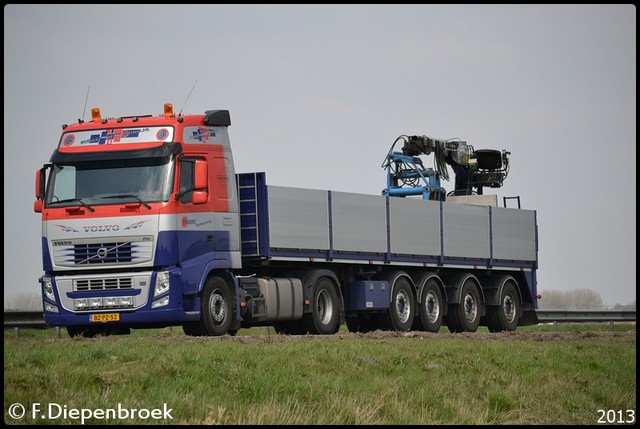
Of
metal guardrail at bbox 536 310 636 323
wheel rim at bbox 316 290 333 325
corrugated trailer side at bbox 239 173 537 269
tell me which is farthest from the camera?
metal guardrail at bbox 536 310 636 323

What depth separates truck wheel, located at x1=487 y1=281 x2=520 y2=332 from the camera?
32.3 metres

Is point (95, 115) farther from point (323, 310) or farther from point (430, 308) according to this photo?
point (430, 308)

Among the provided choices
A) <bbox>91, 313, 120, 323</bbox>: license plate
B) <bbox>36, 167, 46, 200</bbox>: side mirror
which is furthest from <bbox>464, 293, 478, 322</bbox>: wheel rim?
<bbox>36, 167, 46, 200</bbox>: side mirror

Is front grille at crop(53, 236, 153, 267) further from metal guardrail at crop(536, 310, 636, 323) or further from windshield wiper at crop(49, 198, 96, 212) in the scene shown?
metal guardrail at crop(536, 310, 636, 323)

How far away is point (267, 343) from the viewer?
1950cm

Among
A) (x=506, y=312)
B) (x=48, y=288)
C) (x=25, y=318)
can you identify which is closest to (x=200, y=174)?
(x=48, y=288)

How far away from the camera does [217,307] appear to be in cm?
2302

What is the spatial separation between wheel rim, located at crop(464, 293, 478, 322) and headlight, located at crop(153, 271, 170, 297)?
442 inches

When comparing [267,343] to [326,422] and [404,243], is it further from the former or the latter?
[404,243]

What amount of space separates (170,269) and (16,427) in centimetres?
965

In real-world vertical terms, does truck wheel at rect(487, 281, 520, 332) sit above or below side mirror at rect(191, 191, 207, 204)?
below

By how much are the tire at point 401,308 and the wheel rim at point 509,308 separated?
424 cm

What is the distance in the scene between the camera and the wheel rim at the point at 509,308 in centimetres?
3269

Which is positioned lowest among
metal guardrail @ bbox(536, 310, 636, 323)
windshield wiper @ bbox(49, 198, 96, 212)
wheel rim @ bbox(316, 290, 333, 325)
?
metal guardrail @ bbox(536, 310, 636, 323)
